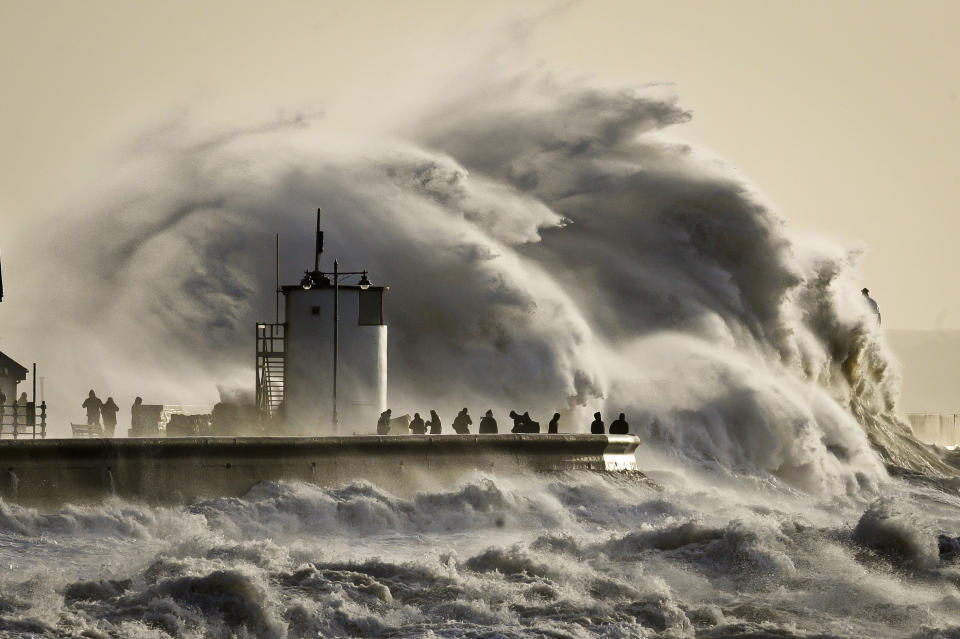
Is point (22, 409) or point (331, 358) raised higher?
point (331, 358)

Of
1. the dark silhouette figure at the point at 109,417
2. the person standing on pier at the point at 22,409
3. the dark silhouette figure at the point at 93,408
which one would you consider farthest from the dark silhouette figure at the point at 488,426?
the person standing on pier at the point at 22,409

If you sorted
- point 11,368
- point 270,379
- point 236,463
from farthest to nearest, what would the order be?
point 11,368, point 270,379, point 236,463

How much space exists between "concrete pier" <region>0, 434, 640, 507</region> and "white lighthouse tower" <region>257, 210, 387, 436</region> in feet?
7.77

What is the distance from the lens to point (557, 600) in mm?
16734

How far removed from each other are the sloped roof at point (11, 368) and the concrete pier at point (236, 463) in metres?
16.4

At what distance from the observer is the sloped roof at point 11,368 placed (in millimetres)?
37250

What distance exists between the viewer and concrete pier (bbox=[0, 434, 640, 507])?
19.5 metres

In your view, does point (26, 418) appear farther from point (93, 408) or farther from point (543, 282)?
point (543, 282)

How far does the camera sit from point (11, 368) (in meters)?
38.0

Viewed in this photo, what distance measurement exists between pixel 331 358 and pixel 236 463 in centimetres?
458

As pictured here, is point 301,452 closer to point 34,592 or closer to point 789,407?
point 34,592

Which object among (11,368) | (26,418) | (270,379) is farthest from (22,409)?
(11,368)

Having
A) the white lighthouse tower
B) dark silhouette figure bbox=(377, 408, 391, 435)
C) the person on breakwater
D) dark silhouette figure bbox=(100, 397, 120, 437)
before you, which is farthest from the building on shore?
dark silhouette figure bbox=(377, 408, 391, 435)

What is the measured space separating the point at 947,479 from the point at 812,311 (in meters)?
5.17
